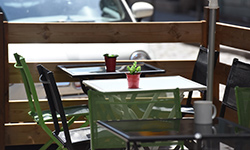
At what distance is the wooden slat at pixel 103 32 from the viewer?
5945 millimetres

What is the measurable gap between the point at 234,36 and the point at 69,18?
236 centimetres

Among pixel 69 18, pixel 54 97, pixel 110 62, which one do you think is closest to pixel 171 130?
pixel 54 97

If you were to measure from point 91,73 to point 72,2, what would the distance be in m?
2.34

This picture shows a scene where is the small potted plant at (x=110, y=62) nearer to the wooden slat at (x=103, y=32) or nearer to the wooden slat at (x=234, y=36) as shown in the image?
the wooden slat at (x=103, y=32)

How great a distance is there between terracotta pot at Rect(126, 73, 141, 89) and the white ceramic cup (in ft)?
4.96

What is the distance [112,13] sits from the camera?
7.70 metres

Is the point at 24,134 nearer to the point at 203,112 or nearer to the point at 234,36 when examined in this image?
the point at 234,36

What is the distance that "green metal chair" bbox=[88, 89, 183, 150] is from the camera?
3678mm

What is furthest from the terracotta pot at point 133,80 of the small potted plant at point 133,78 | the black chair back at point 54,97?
the black chair back at point 54,97

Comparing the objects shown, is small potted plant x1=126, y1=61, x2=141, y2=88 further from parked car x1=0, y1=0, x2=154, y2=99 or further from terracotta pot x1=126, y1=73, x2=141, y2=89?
parked car x1=0, y1=0, x2=154, y2=99

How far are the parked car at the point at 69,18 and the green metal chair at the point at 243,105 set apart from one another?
301 centimetres

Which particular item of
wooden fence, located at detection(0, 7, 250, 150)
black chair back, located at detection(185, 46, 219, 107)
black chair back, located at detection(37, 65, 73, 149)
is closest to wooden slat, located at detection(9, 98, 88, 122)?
wooden fence, located at detection(0, 7, 250, 150)

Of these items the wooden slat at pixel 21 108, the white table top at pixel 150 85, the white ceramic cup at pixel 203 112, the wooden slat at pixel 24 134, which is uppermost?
the white ceramic cup at pixel 203 112

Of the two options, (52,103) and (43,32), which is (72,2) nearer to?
(43,32)
